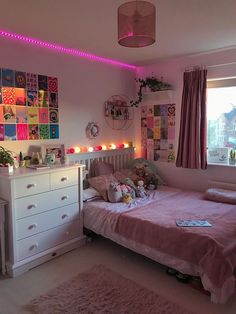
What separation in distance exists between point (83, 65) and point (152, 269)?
8.94 feet

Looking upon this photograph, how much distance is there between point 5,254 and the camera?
8.78 ft

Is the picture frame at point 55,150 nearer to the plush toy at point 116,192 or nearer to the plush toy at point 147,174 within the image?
the plush toy at point 116,192

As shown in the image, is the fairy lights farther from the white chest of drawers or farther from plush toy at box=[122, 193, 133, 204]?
plush toy at box=[122, 193, 133, 204]

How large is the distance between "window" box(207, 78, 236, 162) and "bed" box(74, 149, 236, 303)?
0.79 meters

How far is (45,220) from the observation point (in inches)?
113

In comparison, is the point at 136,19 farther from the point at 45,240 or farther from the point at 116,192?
the point at 45,240

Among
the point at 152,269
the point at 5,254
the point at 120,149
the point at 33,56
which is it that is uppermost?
the point at 33,56

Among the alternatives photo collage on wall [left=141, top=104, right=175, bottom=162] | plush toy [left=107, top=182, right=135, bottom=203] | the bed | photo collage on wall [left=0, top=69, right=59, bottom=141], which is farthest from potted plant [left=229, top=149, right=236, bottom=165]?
photo collage on wall [left=0, top=69, right=59, bottom=141]

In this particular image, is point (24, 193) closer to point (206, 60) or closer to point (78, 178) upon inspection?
point (78, 178)

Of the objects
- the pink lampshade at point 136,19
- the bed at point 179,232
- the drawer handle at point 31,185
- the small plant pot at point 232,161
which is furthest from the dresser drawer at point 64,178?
the small plant pot at point 232,161

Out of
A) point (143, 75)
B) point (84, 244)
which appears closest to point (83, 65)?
point (143, 75)

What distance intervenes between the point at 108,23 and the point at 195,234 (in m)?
2.11

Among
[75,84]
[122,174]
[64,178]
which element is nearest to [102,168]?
[122,174]

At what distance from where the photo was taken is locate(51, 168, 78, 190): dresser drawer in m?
2.93
